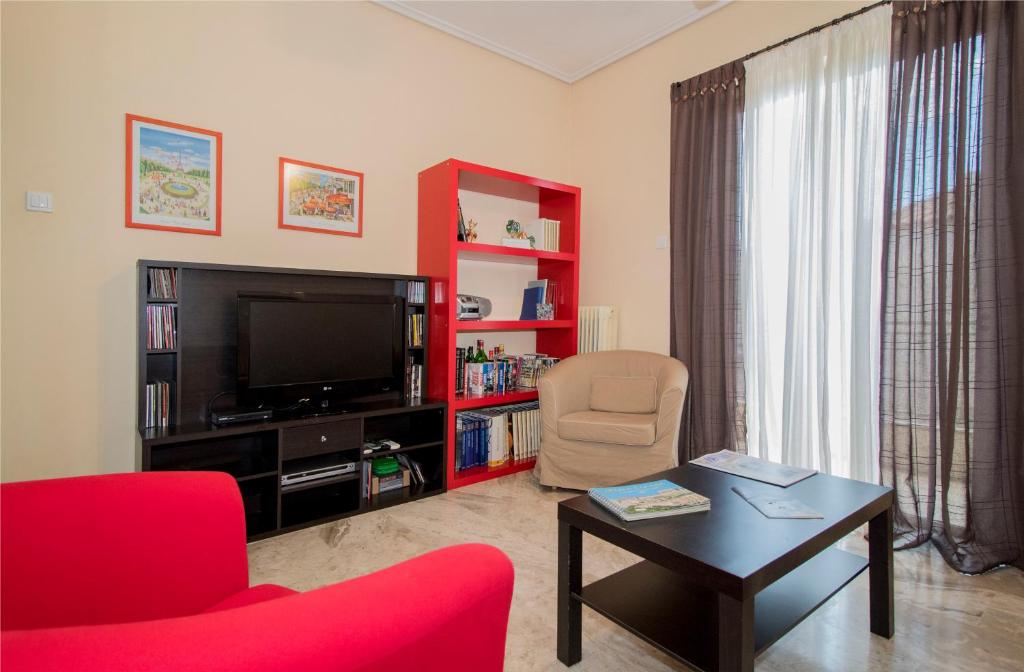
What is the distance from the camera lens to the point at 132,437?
2633 mm

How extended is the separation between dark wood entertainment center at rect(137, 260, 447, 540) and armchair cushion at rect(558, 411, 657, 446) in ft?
2.59

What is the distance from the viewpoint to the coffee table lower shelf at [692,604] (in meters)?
1.42

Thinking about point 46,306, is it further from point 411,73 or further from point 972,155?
point 972,155

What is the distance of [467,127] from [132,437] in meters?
2.77

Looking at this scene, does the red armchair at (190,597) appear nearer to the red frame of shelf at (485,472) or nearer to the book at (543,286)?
the red frame of shelf at (485,472)

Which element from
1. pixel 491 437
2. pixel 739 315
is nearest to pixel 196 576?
pixel 491 437

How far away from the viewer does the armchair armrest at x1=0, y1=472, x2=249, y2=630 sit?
106 cm

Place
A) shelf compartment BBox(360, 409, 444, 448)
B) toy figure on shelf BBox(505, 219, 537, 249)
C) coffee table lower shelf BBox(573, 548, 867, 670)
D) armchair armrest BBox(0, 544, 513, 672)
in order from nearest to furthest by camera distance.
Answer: armchair armrest BBox(0, 544, 513, 672), coffee table lower shelf BBox(573, 548, 867, 670), shelf compartment BBox(360, 409, 444, 448), toy figure on shelf BBox(505, 219, 537, 249)

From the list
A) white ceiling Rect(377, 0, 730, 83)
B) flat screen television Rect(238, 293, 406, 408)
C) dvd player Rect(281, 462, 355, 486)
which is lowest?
dvd player Rect(281, 462, 355, 486)

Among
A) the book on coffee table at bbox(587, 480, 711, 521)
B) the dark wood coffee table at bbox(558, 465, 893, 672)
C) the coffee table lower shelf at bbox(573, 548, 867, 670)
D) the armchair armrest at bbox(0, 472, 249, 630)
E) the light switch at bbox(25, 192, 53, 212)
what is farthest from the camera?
the light switch at bbox(25, 192, 53, 212)

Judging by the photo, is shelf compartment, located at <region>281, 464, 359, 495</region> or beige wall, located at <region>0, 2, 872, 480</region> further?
shelf compartment, located at <region>281, 464, 359, 495</region>

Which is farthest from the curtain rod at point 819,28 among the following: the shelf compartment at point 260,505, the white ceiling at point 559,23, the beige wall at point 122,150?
the shelf compartment at point 260,505

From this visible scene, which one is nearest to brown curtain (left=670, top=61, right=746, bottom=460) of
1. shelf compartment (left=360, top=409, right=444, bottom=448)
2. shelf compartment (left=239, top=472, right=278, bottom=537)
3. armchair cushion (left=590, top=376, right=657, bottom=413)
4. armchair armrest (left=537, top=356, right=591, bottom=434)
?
armchair cushion (left=590, top=376, right=657, bottom=413)

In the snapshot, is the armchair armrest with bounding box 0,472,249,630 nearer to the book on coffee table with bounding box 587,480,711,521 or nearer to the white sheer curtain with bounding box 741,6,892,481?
the book on coffee table with bounding box 587,480,711,521
